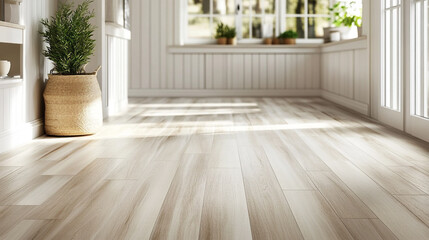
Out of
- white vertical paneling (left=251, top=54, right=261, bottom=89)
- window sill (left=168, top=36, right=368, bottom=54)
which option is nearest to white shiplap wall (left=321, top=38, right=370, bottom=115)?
window sill (left=168, top=36, right=368, bottom=54)

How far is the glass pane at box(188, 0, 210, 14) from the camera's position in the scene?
7.35m

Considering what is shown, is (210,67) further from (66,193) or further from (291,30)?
(66,193)

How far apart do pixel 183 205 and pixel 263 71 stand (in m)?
5.63

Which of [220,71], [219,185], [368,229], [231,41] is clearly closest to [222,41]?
[231,41]

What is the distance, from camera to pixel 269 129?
381cm

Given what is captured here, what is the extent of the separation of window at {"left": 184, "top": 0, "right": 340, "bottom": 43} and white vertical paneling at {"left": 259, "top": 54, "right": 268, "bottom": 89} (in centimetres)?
30

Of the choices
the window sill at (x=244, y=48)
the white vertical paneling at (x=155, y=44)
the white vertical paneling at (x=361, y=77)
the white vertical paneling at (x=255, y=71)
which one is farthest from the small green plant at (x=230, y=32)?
the white vertical paneling at (x=361, y=77)

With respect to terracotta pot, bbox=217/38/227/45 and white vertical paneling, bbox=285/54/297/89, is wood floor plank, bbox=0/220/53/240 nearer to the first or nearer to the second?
terracotta pot, bbox=217/38/227/45

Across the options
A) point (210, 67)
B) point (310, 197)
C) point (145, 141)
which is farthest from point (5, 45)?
point (210, 67)

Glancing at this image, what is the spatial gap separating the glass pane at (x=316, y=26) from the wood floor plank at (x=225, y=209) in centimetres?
544

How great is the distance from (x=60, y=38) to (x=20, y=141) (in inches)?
27.2

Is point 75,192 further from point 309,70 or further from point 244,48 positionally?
point 309,70

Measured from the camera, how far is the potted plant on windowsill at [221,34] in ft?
23.5

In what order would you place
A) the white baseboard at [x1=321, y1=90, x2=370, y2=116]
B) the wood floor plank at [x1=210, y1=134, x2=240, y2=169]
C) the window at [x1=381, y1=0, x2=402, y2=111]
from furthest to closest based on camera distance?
1. the white baseboard at [x1=321, y1=90, x2=370, y2=116]
2. the window at [x1=381, y1=0, x2=402, y2=111]
3. the wood floor plank at [x1=210, y1=134, x2=240, y2=169]
